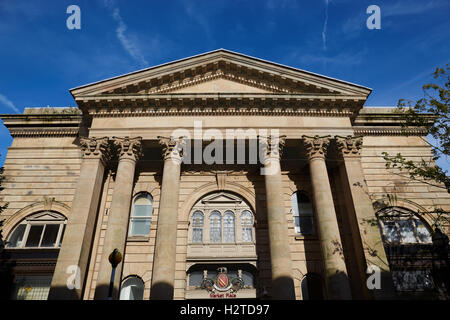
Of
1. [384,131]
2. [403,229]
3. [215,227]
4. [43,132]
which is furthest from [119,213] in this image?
[384,131]

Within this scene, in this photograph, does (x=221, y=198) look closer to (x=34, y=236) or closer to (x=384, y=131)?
(x=34, y=236)

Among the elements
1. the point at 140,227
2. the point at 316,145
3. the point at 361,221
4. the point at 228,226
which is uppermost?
the point at 316,145

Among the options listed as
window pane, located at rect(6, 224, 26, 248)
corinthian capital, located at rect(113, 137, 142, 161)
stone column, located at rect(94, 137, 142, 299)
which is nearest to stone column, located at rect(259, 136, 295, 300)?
corinthian capital, located at rect(113, 137, 142, 161)

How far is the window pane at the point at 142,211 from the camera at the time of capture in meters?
18.5

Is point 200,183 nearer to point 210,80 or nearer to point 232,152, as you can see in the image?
point 232,152

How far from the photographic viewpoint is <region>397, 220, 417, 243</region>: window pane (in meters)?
17.5

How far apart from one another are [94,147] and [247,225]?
408 inches

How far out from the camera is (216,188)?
1939 cm

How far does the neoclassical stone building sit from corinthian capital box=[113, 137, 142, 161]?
0.22ft

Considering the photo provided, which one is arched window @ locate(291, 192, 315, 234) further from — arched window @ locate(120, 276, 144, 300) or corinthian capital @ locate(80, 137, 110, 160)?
corinthian capital @ locate(80, 137, 110, 160)

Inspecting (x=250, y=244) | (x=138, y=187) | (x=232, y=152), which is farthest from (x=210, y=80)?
(x=250, y=244)

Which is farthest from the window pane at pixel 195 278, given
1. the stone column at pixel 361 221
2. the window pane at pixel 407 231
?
the window pane at pixel 407 231

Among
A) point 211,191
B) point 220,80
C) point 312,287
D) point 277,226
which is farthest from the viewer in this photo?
point 220,80
